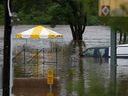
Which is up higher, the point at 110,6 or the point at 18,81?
the point at 110,6

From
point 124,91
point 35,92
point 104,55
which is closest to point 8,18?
point 35,92

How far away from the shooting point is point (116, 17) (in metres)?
2.64

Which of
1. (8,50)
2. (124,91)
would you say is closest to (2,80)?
(8,50)

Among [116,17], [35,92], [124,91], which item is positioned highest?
[116,17]

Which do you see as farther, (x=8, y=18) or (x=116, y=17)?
(x=8, y=18)

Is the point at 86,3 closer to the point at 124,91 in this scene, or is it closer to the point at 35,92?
the point at 124,91

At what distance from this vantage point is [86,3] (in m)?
2.63

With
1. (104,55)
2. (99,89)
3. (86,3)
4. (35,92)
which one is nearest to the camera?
(86,3)

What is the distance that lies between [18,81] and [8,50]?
7.25 m

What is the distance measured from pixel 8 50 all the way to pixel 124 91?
928 centimetres

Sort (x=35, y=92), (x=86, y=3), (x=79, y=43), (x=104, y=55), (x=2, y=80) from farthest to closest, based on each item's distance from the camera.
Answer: (x=79, y=43), (x=104, y=55), (x=35, y=92), (x=2, y=80), (x=86, y=3)

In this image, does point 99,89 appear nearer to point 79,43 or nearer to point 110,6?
point 110,6

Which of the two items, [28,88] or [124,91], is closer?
[124,91]

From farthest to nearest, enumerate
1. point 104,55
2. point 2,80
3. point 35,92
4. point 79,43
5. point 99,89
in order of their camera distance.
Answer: point 79,43 < point 104,55 < point 35,92 < point 2,80 < point 99,89
